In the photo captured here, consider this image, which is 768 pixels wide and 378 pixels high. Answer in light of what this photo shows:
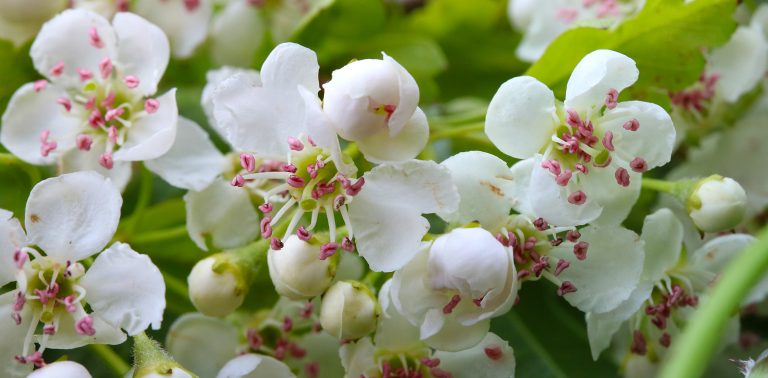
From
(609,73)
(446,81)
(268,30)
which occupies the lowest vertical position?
(446,81)

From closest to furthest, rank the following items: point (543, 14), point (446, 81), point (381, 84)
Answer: point (381, 84) < point (543, 14) < point (446, 81)

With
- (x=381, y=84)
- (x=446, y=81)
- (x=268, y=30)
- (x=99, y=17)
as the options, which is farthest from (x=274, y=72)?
(x=446, y=81)

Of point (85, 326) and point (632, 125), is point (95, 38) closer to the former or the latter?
point (85, 326)

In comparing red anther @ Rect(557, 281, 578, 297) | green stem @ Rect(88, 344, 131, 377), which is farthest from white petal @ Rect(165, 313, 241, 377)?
red anther @ Rect(557, 281, 578, 297)

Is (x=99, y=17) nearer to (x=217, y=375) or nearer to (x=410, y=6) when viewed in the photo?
(x=217, y=375)

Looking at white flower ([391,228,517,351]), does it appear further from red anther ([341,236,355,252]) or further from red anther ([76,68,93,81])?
red anther ([76,68,93,81])

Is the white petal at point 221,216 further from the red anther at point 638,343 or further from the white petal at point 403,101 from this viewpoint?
the red anther at point 638,343
